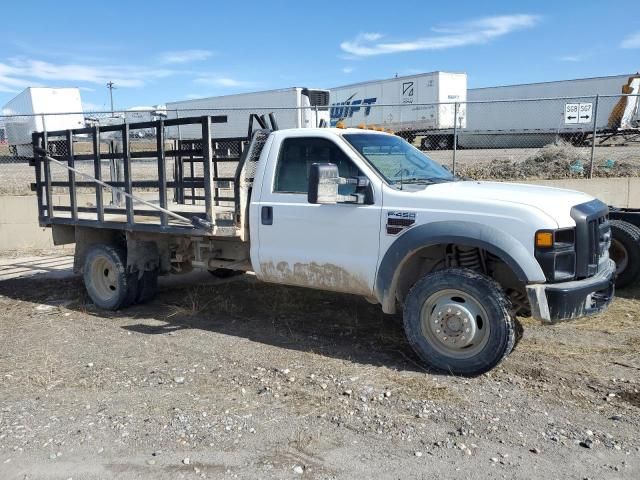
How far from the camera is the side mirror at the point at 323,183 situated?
487 centimetres

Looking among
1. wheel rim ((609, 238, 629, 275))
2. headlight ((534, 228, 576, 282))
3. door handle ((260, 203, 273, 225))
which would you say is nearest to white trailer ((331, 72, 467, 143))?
wheel rim ((609, 238, 629, 275))

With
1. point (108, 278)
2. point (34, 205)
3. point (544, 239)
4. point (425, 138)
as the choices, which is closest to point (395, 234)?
point (544, 239)

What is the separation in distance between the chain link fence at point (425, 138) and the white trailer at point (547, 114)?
6 centimetres

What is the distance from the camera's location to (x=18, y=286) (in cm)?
870

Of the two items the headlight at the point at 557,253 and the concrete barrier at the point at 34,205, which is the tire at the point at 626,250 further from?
the concrete barrier at the point at 34,205

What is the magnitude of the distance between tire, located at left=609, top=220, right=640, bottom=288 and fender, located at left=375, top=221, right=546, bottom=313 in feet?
11.1

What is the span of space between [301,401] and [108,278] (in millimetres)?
4021

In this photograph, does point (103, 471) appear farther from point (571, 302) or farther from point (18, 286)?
point (18, 286)

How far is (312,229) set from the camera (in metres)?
5.45

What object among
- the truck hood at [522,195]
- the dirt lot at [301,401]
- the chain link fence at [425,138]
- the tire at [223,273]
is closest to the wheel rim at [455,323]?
the dirt lot at [301,401]

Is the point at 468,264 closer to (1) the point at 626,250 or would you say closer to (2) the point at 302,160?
(2) the point at 302,160

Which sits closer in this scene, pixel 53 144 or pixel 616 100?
pixel 53 144

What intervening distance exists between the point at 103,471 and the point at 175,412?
0.80 meters

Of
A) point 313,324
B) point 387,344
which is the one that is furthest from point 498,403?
point 313,324
